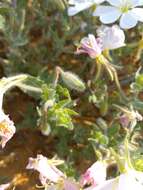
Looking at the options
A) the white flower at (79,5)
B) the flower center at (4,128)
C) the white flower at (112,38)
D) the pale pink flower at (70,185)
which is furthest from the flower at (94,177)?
the white flower at (79,5)

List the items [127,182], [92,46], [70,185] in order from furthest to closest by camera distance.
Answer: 1. [92,46]
2. [70,185]
3. [127,182]

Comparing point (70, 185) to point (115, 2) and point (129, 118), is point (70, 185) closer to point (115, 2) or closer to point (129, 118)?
point (129, 118)

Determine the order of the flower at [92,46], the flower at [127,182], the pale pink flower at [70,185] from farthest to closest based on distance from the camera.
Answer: the flower at [92,46], the pale pink flower at [70,185], the flower at [127,182]

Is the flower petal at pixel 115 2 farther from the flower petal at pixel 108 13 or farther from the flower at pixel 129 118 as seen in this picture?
the flower at pixel 129 118

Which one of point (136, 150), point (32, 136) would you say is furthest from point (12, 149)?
point (136, 150)

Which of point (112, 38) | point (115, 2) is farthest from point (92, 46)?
point (115, 2)

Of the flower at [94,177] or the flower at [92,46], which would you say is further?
the flower at [92,46]

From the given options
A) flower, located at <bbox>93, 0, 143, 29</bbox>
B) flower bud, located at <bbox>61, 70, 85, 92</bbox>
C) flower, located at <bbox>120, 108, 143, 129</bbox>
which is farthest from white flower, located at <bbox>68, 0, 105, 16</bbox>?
flower, located at <bbox>120, 108, 143, 129</bbox>

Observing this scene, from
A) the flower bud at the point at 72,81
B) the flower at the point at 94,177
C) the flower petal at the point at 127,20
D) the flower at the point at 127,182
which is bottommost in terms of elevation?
the flower at the point at 94,177
